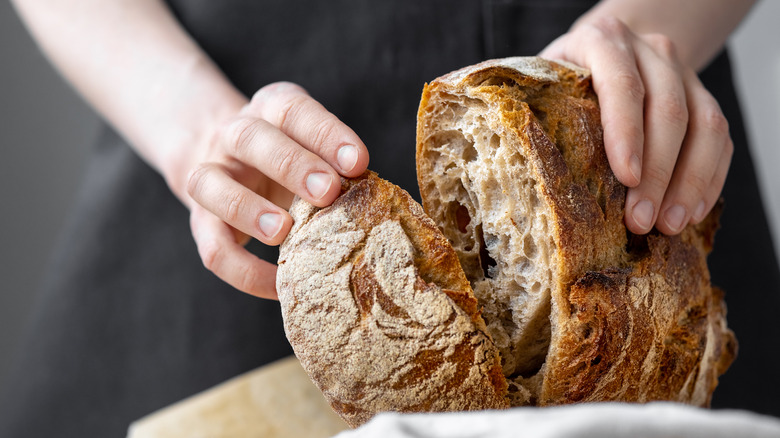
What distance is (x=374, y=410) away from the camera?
2.78 feet

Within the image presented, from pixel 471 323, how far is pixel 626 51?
0.57m

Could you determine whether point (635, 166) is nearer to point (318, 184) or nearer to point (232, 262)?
point (318, 184)

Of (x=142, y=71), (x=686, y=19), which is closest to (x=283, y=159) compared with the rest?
(x=142, y=71)

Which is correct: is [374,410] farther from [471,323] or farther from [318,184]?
[318,184]

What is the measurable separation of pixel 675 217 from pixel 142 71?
1173 millimetres

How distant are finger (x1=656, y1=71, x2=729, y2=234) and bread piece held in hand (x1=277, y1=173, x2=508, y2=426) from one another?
0.38 m

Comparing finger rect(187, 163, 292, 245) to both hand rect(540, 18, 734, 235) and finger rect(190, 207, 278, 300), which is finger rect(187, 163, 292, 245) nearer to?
finger rect(190, 207, 278, 300)

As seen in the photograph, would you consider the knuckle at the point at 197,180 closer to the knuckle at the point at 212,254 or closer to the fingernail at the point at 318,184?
the knuckle at the point at 212,254

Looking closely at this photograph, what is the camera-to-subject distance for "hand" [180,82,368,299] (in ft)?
3.06

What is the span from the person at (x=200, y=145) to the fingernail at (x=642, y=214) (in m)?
0.55

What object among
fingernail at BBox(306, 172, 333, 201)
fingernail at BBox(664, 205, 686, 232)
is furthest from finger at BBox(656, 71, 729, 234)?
fingernail at BBox(306, 172, 333, 201)

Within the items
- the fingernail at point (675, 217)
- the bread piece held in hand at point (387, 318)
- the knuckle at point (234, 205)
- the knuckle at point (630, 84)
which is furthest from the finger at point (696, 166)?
the knuckle at point (234, 205)

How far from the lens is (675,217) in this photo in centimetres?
100

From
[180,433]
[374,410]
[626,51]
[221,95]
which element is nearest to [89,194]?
[221,95]
